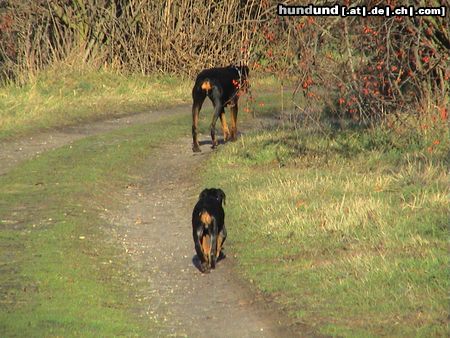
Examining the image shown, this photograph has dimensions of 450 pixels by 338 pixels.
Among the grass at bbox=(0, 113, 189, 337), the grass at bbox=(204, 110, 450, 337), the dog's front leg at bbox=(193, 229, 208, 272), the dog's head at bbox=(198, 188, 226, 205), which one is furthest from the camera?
the dog's head at bbox=(198, 188, 226, 205)

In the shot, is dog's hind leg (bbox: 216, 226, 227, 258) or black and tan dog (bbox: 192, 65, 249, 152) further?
black and tan dog (bbox: 192, 65, 249, 152)

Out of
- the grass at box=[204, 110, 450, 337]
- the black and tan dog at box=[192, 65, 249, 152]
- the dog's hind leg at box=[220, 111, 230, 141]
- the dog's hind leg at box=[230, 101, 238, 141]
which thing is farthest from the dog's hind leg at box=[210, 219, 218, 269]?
the dog's hind leg at box=[220, 111, 230, 141]

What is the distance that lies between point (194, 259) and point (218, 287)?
4.64ft

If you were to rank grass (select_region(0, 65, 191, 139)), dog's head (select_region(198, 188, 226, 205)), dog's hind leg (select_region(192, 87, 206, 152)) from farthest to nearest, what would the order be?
grass (select_region(0, 65, 191, 139))
dog's hind leg (select_region(192, 87, 206, 152))
dog's head (select_region(198, 188, 226, 205))

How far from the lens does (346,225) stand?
12.4 meters

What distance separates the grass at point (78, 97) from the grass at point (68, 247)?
2988 millimetres

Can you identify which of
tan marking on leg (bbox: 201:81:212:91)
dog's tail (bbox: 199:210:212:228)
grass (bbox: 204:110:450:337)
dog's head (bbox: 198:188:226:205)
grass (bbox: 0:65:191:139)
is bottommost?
grass (bbox: 0:65:191:139)

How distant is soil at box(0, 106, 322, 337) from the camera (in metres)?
9.45

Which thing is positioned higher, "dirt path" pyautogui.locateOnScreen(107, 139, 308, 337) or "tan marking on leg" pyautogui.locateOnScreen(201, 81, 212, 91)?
"tan marking on leg" pyautogui.locateOnScreen(201, 81, 212, 91)

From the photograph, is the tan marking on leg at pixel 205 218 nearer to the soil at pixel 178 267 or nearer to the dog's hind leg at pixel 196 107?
the soil at pixel 178 267

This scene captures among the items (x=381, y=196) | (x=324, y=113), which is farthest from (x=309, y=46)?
(x=324, y=113)

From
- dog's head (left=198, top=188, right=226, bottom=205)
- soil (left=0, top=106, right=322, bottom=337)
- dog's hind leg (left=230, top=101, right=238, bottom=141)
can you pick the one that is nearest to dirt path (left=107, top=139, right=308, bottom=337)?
soil (left=0, top=106, right=322, bottom=337)

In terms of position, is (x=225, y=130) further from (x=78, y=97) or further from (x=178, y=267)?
(x=178, y=267)

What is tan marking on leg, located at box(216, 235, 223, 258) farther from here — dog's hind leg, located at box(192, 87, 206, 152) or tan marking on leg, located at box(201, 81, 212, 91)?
dog's hind leg, located at box(192, 87, 206, 152)
